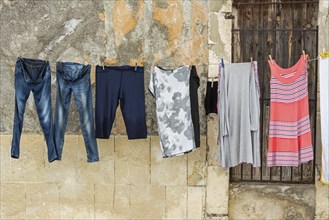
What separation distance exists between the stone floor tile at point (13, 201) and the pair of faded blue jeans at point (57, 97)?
81 cm

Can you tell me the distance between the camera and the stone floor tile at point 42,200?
528 centimetres

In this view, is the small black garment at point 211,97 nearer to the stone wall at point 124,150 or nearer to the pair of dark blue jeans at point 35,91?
the stone wall at point 124,150

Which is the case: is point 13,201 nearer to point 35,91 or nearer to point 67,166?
point 67,166

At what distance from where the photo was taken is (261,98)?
5.08 meters

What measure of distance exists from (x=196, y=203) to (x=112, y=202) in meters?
1.09

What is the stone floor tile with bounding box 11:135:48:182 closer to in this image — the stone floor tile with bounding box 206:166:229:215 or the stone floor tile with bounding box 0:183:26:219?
the stone floor tile with bounding box 0:183:26:219

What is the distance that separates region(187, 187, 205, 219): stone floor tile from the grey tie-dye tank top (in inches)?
30.1

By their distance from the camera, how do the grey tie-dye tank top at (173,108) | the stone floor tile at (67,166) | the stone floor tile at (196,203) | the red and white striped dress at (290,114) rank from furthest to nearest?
the stone floor tile at (67,166), the stone floor tile at (196,203), the grey tie-dye tank top at (173,108), the red and white striped dress at (290,114)

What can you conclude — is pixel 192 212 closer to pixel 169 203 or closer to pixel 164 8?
pixel 169 203

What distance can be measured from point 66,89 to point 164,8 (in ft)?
5.15

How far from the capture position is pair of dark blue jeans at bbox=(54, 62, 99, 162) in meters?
4.67

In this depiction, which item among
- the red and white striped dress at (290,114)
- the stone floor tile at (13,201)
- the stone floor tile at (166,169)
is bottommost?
the stone floor tile at (13,201)

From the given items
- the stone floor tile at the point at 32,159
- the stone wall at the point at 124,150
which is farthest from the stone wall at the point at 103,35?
the stone floor tile at the point at 32,159

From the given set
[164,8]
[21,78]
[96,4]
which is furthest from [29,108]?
[164,8]
